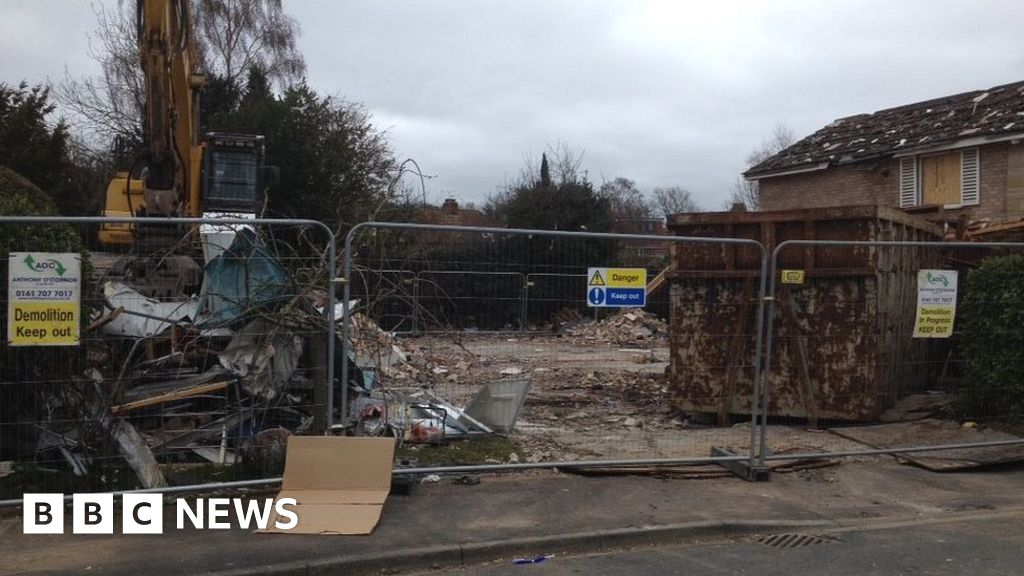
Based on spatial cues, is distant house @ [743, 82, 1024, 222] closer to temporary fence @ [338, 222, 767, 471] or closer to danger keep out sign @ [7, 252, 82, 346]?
temporary fence @ [338, 222, 767, 471]

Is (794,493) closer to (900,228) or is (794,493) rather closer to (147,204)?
(900,228)

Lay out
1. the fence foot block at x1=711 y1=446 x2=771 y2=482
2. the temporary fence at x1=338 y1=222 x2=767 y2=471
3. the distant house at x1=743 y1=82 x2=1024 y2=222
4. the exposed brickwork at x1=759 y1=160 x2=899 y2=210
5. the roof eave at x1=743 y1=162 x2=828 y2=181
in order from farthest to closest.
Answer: the roof eave at x1=743 y1=162 x2=828 y2=181, the exposed brickwork at x1=759 y1=160 x2=899 y2=210, the distant house at x1=743 y1=82 x2=1024 y2=222, the fence foot block at x1=711 y1=446 x2=771 y2=482, the temporary fence at x1=338 y1=222 x2=767 y2=471

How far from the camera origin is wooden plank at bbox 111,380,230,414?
692 cm

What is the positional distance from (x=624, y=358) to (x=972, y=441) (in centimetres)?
528

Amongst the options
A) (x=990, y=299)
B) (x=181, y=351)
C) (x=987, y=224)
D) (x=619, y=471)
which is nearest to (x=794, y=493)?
(x=619, y=471)

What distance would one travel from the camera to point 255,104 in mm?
32500

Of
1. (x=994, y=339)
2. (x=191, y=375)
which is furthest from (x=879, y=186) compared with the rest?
(x=191, y=375)

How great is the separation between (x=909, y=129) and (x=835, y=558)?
20215 millimetres

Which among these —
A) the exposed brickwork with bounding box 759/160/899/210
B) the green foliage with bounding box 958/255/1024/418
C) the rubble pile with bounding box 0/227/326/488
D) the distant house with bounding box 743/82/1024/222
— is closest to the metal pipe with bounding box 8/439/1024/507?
the rubble pile with bounding box 0/227/326/488

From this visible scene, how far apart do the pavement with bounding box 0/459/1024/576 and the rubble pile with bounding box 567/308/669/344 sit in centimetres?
147

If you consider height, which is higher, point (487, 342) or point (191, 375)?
point (487, 342)

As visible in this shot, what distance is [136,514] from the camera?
6453 millimetres

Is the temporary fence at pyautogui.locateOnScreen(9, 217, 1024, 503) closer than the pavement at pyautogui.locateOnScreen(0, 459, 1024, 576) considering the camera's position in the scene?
No

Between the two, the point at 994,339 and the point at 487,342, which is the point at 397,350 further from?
the point at 994,339
